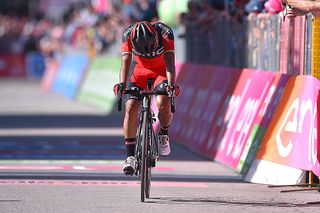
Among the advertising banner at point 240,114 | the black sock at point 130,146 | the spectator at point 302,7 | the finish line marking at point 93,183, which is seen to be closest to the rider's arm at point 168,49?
the black sock at point 130,146

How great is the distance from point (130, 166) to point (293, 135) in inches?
76.6

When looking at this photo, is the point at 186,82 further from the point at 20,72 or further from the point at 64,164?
the point at 20,72

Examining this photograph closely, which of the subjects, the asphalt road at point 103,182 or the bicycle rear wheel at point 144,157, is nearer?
the asphalt road at point 103,182

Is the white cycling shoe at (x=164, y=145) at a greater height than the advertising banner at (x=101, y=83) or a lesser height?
greater

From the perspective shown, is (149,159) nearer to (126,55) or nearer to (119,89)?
(119,89)

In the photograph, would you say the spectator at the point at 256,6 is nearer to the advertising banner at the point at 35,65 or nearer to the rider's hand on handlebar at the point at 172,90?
the rider's hand on handlebar at the point at 172,90

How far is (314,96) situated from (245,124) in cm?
264

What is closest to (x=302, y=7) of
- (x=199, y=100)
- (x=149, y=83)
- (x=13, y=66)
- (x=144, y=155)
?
(x=149, y=83)

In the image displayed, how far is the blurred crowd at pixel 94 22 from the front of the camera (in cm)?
1839

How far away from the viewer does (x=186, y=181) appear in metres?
13.8

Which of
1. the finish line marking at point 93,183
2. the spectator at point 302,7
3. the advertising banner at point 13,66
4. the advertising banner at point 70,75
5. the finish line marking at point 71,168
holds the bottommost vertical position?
the advertising banner at point 13,66

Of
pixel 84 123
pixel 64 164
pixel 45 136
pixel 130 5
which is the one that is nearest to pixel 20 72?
pixel 130 5

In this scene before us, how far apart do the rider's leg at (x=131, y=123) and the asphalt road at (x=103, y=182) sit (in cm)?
50

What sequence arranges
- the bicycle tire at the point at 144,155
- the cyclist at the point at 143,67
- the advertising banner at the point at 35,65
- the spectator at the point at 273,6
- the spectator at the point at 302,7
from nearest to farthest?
the spectator at the point at 302,7 → the bicycle tire at the point at 144,155 → the cyclist at the point at 143,67 → the spectator at the point at 273,6 → the advertising banner at the point at 35,65
